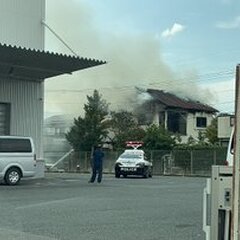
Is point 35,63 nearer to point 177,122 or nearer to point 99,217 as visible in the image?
point 99,217

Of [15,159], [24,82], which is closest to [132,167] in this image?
[24,82]

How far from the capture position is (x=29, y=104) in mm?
28312

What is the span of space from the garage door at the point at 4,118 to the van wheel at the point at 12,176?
4.72 meters

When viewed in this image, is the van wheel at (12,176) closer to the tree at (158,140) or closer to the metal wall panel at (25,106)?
the metal wall panel at (25,106)

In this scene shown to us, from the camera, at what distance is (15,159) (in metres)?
23.5

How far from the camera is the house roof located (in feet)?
226

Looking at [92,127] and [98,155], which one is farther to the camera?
[92,127]

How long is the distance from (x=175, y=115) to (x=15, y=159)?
46.4m

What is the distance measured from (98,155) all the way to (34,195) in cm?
844

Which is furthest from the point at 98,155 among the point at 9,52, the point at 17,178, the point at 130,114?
the point at 130,114

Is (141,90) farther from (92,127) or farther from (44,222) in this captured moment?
(44,222)

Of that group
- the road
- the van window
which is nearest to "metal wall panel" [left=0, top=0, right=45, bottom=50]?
the van window

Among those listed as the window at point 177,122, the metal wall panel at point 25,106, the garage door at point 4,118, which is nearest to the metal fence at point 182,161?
the metal wall panel at point 25,106

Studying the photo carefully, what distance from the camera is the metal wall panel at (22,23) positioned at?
27141 millimetres
